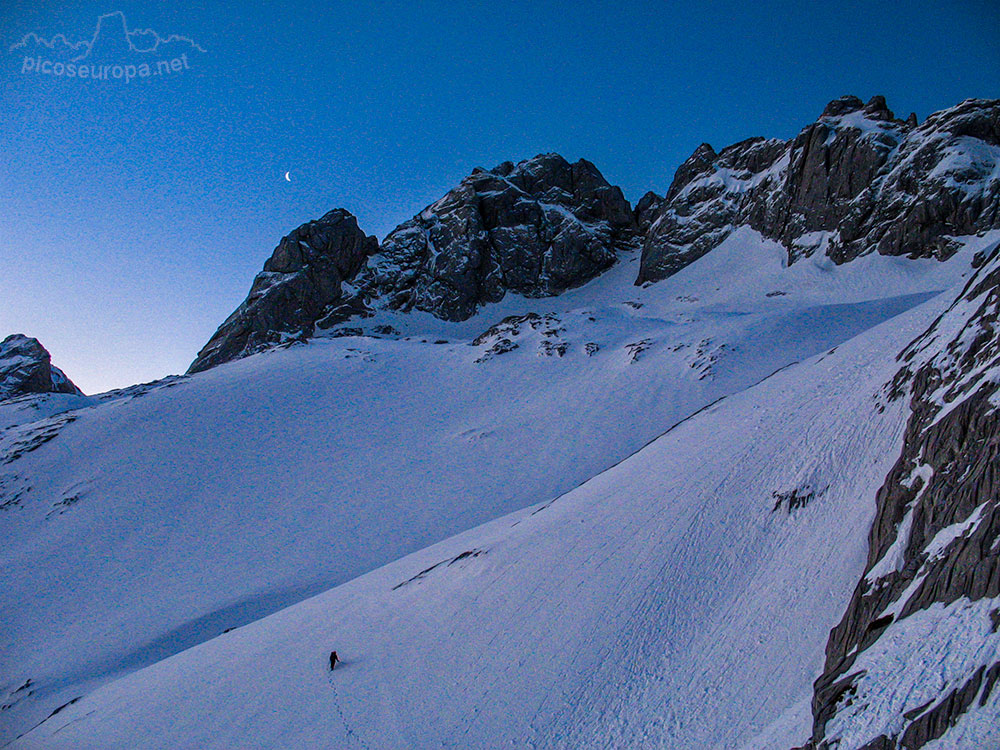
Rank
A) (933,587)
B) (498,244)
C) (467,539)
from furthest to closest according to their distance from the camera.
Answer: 1. (498,244)
2. (467,539)
3. (933,587)

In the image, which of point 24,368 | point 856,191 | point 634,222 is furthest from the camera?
point 634,222

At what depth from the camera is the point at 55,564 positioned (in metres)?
38.4

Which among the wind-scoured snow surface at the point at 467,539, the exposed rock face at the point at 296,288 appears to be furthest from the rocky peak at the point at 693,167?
the exposed rock face at the point at 296,288

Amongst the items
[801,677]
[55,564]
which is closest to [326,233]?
[55,564]

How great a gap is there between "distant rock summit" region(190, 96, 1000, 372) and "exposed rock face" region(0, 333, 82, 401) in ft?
80.8

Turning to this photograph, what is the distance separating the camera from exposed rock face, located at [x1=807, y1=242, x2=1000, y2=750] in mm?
7609

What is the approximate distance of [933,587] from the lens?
9148mm

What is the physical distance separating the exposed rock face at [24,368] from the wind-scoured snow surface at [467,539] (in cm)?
4811

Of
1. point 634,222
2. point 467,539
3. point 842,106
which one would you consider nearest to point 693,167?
point 634,222

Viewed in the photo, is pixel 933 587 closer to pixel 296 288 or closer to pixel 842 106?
pixel 842 106

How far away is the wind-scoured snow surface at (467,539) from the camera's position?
13.9 meters

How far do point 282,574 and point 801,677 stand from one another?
31291mm

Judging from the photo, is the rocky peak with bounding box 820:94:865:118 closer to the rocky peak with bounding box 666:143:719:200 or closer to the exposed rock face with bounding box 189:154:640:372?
the rocky peak with bounding box 666:143:719:200

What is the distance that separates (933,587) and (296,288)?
125 m
